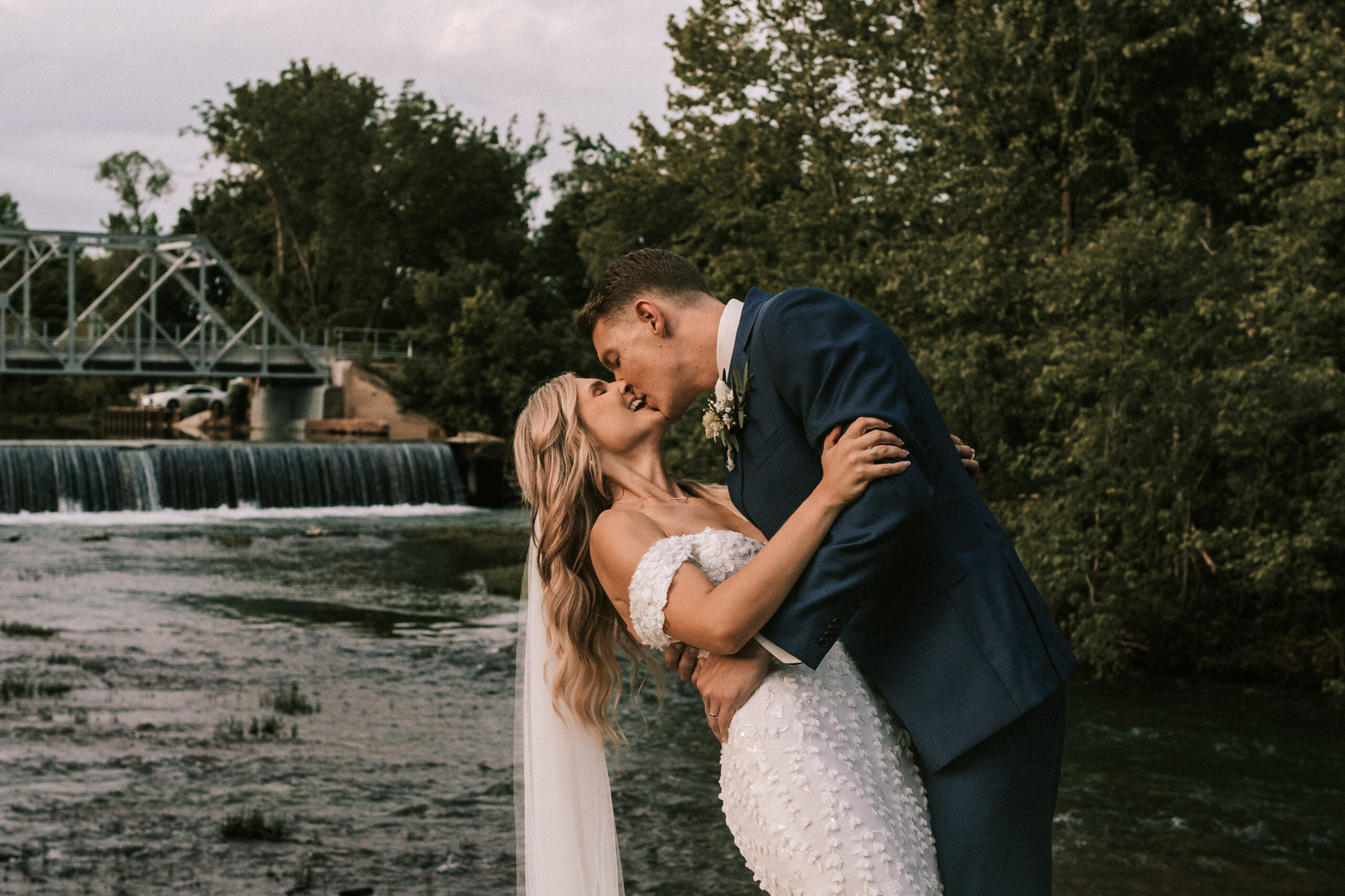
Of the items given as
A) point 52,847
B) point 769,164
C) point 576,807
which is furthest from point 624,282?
point 769,164

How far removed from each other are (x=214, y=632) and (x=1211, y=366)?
11579 mm

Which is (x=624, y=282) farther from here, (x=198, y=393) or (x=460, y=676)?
(x=198, y=393)

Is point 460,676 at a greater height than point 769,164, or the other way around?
point 769,164

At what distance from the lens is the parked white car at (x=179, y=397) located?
49.6m

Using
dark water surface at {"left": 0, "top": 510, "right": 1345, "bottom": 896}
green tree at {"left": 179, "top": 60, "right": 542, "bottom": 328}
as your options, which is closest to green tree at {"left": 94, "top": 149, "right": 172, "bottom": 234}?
green tree at {"left": 179, "top": 60, "right": 542, "bottom": 328}

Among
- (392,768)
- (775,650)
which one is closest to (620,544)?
(775,650)

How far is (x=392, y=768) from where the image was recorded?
10.1 m

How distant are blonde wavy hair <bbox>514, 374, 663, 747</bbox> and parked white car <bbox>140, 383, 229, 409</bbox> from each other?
4879cm

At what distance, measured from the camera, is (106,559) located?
67.3 ft

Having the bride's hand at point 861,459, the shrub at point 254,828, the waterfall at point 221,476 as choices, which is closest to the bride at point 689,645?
the bride's hand at point 861,459

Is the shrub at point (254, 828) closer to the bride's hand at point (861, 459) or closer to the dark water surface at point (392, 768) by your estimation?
the dark water surface at point (392, 768)

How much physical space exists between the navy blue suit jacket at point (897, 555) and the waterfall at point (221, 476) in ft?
86.9

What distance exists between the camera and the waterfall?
2575 cm

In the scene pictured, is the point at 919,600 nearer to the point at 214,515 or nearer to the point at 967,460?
the point at 967,460
